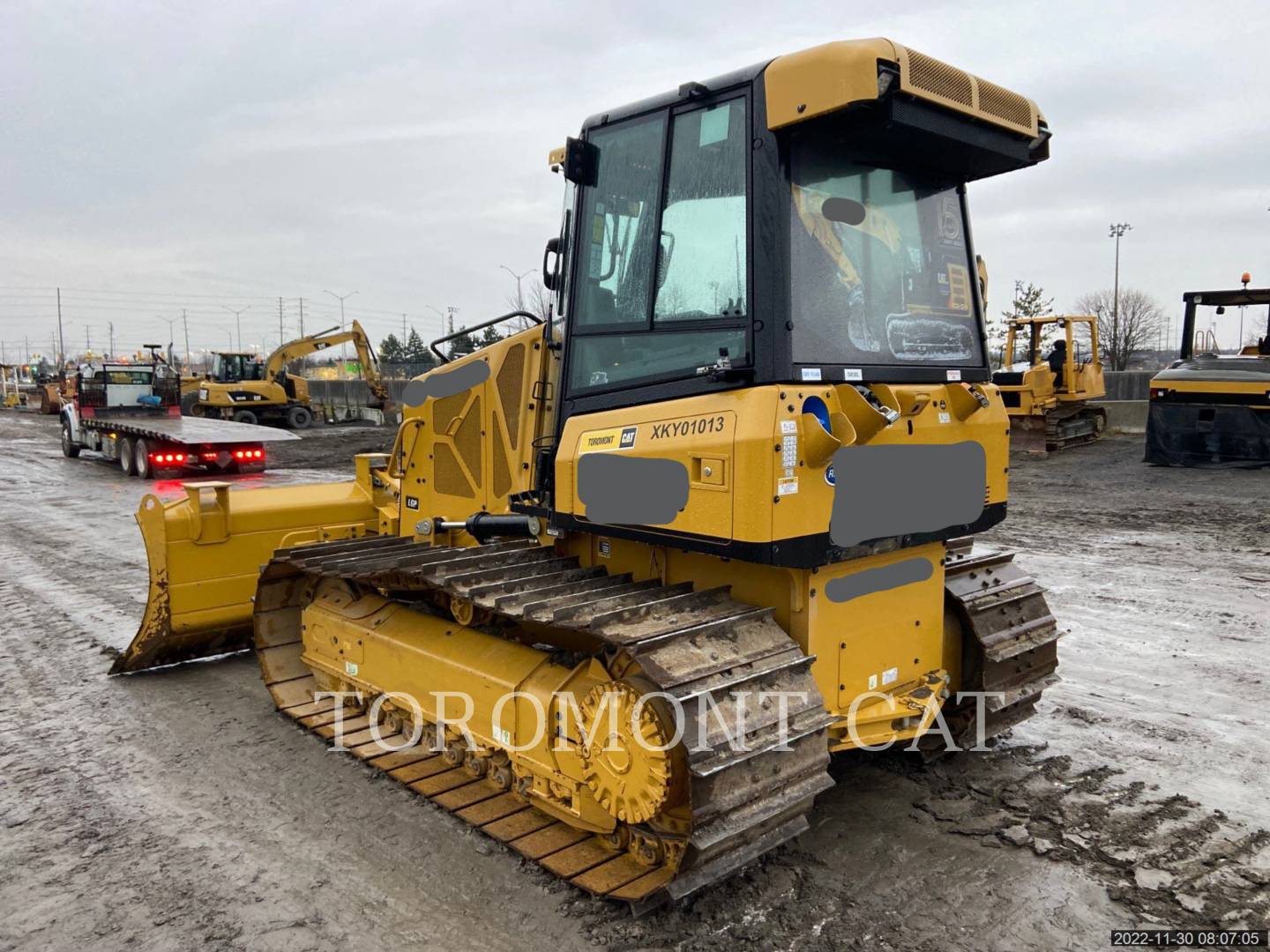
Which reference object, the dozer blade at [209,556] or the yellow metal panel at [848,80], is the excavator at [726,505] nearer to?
the yellow metal panel at [848,80]

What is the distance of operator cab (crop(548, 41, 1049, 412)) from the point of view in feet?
10.8

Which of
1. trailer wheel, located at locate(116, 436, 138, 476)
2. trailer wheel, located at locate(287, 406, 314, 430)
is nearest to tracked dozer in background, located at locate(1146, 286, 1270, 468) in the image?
trailer wheel, located at locate(116, 436, 138, 476)

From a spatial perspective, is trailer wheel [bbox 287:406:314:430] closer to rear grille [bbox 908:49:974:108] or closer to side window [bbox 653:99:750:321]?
Answer: side window [bbox 653:99:750:321]

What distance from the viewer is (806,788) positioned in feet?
10.4

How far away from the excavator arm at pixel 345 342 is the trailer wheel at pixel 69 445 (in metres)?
7.16

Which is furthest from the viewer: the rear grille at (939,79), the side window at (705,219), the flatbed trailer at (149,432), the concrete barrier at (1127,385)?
the concrete barrier at (1127,385)

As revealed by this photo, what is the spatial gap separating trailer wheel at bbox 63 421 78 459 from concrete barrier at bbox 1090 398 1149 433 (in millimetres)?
24741

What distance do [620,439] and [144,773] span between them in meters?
3.00

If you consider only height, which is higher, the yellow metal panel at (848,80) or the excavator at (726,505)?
the yellow metal panel at (848,80)

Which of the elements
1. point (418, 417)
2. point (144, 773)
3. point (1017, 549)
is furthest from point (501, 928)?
point (1017, 549)

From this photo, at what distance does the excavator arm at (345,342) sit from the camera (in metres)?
27.2

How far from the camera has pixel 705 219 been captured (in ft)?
11.7

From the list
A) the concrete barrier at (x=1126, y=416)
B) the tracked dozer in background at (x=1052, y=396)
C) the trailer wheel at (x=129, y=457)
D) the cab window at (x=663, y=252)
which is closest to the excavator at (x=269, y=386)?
the trailer wheel at (x=129, y=457)

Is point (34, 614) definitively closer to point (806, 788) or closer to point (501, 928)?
point (501, 928)
